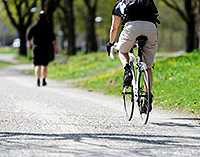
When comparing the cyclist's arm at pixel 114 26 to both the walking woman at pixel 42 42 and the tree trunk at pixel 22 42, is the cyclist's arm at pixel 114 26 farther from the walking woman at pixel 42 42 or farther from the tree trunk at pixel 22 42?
the tree trunk at pixel 22 42

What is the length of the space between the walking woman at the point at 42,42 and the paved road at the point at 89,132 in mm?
5531

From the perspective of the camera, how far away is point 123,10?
8969 millimetres

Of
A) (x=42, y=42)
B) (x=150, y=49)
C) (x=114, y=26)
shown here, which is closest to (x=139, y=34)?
(x=150, y=49)

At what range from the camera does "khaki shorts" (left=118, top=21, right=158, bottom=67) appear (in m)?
8.88

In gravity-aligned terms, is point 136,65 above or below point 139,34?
below

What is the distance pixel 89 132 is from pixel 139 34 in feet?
5.37

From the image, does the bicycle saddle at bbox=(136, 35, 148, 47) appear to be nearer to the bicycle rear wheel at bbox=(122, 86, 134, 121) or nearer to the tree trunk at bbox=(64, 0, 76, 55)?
the bicycle rear wheel at bbox=(122, 86, 134, 121)

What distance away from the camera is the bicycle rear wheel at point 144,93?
9.01 metres

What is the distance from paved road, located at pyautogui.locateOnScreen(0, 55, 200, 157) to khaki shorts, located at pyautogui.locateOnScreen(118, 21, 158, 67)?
103 cm

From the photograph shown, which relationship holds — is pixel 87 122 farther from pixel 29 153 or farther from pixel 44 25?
pixel 44 25

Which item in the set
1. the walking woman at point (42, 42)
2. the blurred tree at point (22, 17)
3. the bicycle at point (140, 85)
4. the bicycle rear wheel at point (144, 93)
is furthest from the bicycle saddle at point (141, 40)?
the blurred tree at point (22, 17)

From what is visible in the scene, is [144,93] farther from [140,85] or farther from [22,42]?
[22,42]

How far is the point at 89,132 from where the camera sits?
27.2 ft

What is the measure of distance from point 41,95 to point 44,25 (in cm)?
359
